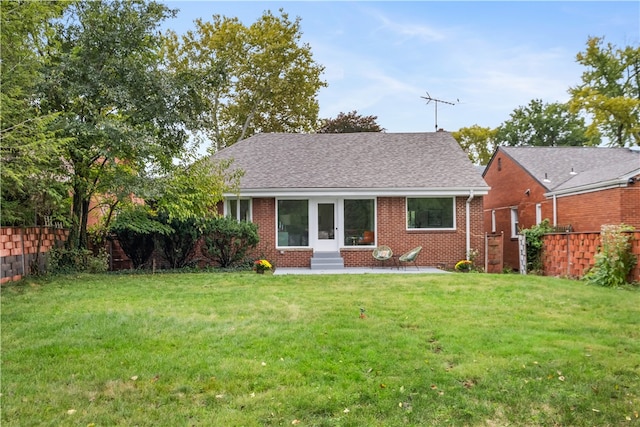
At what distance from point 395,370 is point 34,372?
343cm

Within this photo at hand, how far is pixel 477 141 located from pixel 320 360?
42.8 m

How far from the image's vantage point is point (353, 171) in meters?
15.5

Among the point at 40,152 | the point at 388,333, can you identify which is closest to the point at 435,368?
the point at 388,333

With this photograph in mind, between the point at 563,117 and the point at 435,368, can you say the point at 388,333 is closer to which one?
the point at 435,368

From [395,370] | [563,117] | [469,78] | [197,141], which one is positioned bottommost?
[395,370]

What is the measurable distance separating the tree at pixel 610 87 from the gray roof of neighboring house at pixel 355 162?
16.6m

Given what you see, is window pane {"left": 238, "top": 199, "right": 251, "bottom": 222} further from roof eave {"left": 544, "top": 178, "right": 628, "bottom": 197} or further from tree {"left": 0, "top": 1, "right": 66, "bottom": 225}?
roof eave {"left": 544, "top": 178, "right": 628, "bottom": 197}

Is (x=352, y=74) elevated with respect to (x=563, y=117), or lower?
lower

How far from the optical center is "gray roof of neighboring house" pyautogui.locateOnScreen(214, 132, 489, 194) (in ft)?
47.6

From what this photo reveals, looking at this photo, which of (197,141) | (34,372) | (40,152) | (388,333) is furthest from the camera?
(197,141)

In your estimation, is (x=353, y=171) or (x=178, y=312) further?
(x=353, y=171)

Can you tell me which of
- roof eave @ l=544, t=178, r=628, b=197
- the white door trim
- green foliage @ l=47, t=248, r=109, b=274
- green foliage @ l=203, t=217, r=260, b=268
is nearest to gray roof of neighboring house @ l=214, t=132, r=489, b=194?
the white door trim

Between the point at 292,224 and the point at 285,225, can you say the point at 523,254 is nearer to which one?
the point at 292,224

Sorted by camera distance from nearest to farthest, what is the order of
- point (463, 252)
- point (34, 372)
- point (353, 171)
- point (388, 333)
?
1. point (34, 372)
2. point (388, 333)
3. point (463, 252)
4. point (353, 171)
